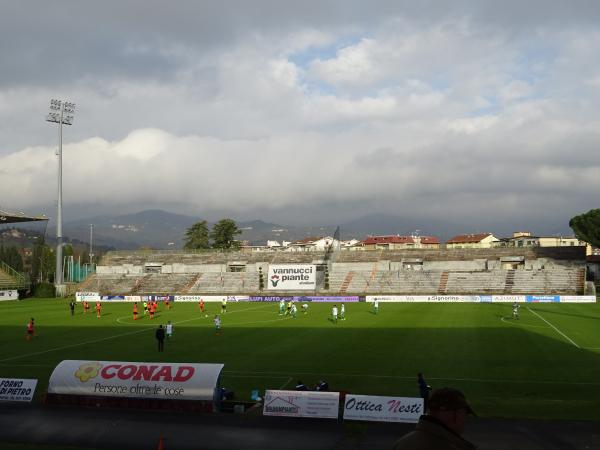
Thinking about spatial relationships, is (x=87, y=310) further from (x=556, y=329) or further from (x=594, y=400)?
(x=594, y=400)

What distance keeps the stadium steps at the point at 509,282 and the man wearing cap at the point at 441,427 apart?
242ft

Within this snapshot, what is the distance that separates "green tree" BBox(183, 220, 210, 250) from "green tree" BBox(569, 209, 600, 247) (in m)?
88.0

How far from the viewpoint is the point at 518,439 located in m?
15.2

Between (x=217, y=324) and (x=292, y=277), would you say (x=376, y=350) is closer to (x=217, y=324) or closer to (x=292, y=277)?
(x=217, y=324)

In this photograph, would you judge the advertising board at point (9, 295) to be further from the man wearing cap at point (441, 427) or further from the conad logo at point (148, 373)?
the man wearing cap at point (441, 427)

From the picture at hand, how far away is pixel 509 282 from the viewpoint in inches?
2992

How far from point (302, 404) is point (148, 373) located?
551 centimetres

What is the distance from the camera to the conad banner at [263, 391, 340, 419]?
17.7 metres

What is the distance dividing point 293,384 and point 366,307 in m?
39.2

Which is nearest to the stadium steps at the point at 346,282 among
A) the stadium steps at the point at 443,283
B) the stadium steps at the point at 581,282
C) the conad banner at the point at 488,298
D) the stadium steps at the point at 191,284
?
the conad banner at the point at 488,298

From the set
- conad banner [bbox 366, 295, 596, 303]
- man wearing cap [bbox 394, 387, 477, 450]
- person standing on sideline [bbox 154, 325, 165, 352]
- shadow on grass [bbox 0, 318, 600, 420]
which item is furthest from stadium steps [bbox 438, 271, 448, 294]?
man wearing cap [bbox 394, 387, 477, 450]

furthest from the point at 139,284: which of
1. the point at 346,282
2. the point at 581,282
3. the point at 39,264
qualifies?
the point at 581,282

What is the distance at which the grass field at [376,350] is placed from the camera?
22.2 m

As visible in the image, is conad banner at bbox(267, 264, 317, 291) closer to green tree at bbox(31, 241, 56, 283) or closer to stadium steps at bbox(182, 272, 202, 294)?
stadium steps at bbox(182, 272, 202, 294)
